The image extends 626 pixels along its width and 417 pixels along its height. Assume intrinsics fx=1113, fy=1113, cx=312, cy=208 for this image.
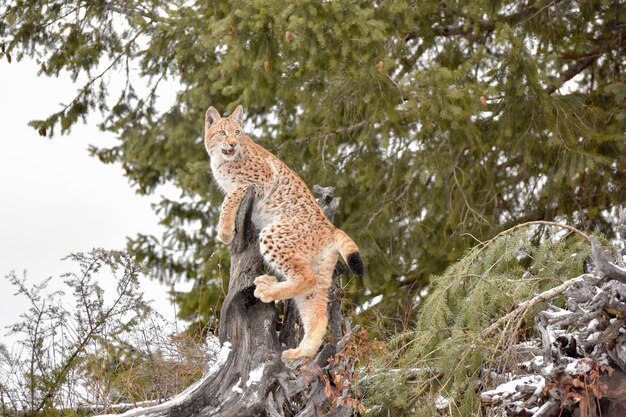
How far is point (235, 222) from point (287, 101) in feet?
20.9

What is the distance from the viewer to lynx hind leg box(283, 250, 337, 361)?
7512mm

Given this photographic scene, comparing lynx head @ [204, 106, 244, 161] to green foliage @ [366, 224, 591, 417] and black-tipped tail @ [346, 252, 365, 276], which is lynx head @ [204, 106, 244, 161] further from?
green foliage @ [366, 224, 591, 417]

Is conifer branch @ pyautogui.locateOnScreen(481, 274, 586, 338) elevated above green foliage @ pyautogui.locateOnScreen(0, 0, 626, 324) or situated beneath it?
situated beneath

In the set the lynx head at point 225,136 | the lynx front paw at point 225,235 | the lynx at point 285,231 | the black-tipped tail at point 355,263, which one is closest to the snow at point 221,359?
the lynx at point 285,231

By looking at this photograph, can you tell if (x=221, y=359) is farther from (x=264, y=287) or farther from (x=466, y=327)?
(x=466, y=327)

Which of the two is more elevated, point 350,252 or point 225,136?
point 225,136

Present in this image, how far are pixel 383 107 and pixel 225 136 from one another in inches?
146

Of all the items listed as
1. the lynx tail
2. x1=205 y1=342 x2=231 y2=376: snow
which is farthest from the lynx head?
x1=205 y1=342 x2=231 y2=376: snow

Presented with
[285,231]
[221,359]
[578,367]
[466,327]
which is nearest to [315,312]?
[285,231]

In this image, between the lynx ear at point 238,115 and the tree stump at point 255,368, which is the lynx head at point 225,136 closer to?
the lynx ear at point 238,115

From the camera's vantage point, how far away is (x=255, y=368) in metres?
7.30

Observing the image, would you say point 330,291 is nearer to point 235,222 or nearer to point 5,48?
point 235,222

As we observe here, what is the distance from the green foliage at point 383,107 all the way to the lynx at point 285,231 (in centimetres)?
271

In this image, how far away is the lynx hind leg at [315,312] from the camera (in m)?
7.51
